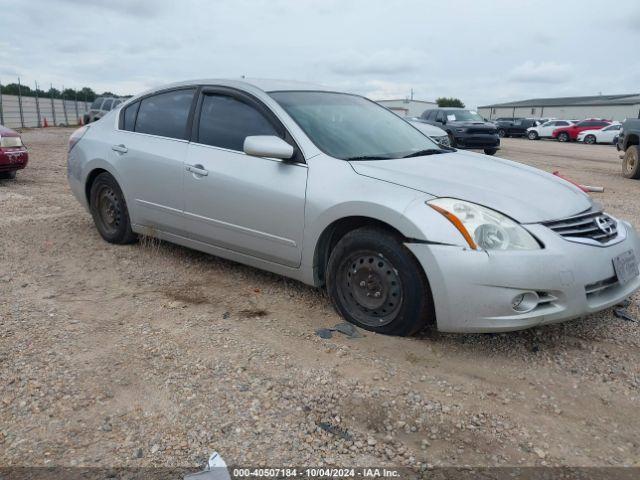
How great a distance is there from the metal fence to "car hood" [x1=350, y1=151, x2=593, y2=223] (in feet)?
88.7

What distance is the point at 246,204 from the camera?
3859 millimetres

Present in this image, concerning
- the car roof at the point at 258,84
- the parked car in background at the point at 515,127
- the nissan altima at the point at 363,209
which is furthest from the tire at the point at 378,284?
the parked car in background at the point at 515,127

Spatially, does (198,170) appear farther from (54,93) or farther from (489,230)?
(54,93)

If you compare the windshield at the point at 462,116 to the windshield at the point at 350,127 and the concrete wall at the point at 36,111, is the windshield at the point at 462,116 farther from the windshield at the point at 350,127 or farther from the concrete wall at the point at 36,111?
the concrete wall at the point at 36,111

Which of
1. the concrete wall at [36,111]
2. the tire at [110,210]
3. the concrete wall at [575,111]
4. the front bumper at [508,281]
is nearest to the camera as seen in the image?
the front bumper at [508,281]

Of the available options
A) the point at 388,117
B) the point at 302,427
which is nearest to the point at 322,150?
the point at 388,117

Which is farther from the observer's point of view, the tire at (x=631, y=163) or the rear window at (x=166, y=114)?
the tire at (x=631, y=163)

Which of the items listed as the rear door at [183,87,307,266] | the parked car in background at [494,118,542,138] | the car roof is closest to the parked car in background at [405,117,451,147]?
the car roof

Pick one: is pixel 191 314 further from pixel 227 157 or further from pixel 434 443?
pixel 434 443

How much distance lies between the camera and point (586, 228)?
3.27 metres

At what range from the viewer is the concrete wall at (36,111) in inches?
1052

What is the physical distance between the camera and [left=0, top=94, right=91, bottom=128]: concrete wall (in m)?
26.7

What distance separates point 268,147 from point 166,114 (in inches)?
59.4

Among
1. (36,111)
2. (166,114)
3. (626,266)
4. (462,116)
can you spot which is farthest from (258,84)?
(36,111)
